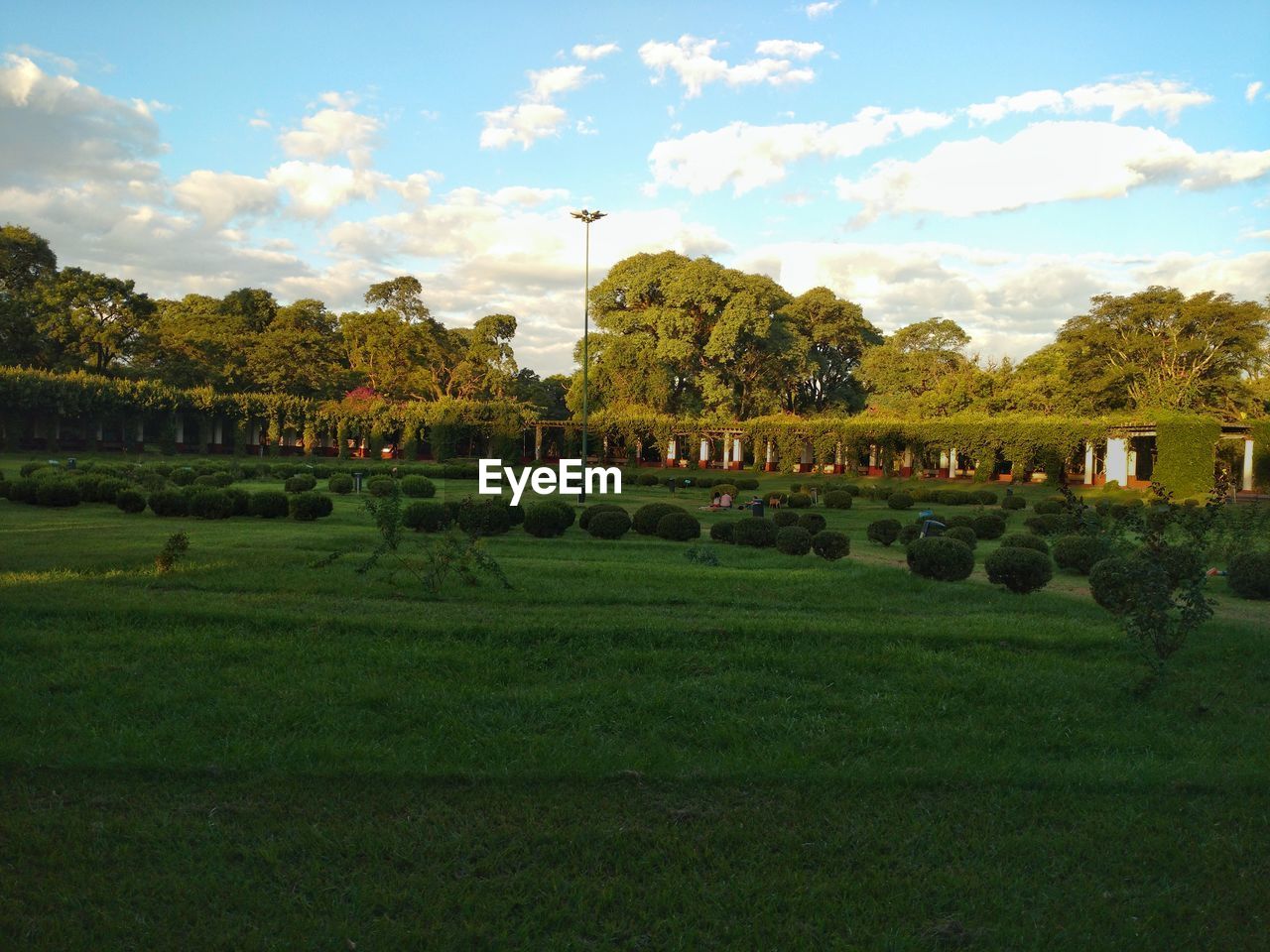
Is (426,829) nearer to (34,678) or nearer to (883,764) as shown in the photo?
(883,764)

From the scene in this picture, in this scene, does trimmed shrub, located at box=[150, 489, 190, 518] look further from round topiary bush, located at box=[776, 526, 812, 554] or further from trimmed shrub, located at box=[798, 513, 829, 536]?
trimmed shrub, located at box=[798, 513, 829, 536]

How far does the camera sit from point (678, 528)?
53.9ft

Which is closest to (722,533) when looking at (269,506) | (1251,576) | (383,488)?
(383,488)

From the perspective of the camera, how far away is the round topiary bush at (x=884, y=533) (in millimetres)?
16531

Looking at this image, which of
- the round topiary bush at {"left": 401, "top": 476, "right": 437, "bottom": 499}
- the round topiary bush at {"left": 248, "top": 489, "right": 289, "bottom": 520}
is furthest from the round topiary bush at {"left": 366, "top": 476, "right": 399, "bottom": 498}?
the round topiary bush at {"left": 401, "top": 476, "right": 437, "bottom": 499}

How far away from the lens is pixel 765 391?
2111 inches

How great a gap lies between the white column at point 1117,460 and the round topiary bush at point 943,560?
29.6 metres

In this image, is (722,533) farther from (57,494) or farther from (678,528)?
(57,494)

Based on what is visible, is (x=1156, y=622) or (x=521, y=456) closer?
(x=1156, y=622)

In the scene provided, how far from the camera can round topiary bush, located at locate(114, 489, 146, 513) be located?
722 inches

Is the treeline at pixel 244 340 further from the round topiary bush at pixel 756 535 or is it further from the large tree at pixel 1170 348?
the round topiary bush at pixel 756 535

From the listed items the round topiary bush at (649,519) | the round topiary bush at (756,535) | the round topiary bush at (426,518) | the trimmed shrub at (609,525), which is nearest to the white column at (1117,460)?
the round topiary bush at (756,535)

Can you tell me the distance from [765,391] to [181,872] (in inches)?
2019

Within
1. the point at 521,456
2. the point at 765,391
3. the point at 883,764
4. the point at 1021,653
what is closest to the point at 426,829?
the point at 883,764
